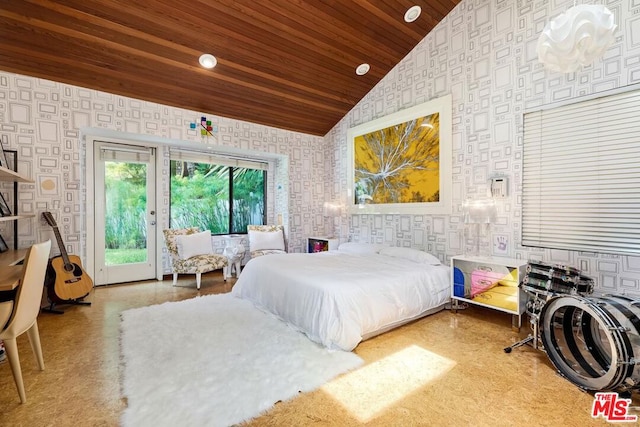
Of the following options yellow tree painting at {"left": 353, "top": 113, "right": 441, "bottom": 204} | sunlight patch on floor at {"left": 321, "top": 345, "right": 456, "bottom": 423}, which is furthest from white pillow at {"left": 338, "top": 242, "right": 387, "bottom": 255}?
sunlight patch on floor at {"left": 321, "top": 345, "right": 456, "bottom": 423}

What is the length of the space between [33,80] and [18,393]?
331cm

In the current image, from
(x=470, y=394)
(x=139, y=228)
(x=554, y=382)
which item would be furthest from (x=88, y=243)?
(x=554, y=382)

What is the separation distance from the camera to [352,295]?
2424 millimetres

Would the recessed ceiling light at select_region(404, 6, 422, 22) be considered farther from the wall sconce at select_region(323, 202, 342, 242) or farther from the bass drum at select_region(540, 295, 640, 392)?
the bass drum at select_region(540, 295, 640, 392)

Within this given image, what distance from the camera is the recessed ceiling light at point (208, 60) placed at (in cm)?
343

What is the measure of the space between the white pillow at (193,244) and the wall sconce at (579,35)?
14.0ft

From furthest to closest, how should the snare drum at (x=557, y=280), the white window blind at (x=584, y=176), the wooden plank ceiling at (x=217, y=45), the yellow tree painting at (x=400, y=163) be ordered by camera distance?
the yellow tree painting at (x=400, y=163) → the wooden plank ceiling at (x=217, y=45) → the white window blind at (x=584, y=176) → the snare drum at (x=557, y=280)

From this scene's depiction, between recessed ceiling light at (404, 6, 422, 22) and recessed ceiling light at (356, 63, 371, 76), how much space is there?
76 centimetres

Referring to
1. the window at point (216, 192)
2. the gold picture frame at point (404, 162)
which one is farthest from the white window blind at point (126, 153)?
the gold picture frame at point (404, 162)

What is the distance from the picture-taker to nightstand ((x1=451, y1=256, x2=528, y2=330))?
2705 mm

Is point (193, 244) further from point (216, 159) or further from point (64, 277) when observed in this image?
point (216, 159)

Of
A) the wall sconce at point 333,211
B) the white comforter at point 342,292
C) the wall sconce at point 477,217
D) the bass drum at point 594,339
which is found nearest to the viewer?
the bass drum at point 594,339

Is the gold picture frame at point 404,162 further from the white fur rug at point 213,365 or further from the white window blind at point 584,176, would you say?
the white fur rug at point 213,365

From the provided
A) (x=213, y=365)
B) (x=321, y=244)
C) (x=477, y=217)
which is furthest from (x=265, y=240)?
(x=477, y=217)
